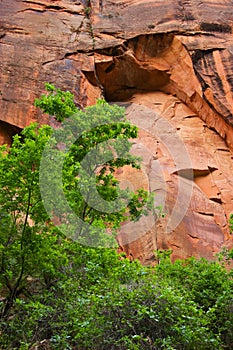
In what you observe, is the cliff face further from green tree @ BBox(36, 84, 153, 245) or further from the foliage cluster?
the foliage cluster

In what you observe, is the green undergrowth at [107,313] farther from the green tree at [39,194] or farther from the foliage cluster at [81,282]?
the green tree at [39,194]

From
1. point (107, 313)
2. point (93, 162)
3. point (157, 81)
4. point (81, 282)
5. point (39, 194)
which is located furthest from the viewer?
point (157, 81)

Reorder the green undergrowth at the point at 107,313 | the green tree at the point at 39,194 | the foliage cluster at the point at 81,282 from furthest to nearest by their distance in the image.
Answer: the green tree at the point at 39,194 → the foliage cluster at the point at 81,282 → the green undergrowth at the point at 107,313

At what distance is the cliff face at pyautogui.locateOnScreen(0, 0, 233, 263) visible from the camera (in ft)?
62.0

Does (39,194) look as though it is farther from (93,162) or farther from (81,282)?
(81,282)

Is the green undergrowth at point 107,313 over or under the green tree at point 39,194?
under

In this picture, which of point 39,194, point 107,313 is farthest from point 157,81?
point 107,313

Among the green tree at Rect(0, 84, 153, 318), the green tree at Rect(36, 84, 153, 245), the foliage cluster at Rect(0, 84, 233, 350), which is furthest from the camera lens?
the green tree at Rect(36, 84, 153, 245)

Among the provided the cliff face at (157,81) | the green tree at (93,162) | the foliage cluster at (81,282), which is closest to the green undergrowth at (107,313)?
the foliage cluster at (81,282)

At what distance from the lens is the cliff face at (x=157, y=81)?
62.0ft

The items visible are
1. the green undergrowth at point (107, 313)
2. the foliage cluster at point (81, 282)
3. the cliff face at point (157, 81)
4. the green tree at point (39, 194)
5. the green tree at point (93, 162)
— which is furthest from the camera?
the cliff face at point (157, 81)

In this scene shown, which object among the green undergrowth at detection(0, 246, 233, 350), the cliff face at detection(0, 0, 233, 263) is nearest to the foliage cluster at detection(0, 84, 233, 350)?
the green undergrowth at detection(0, 246, 233, 350)

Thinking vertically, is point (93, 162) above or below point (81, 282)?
above

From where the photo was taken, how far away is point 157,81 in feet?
81.1
